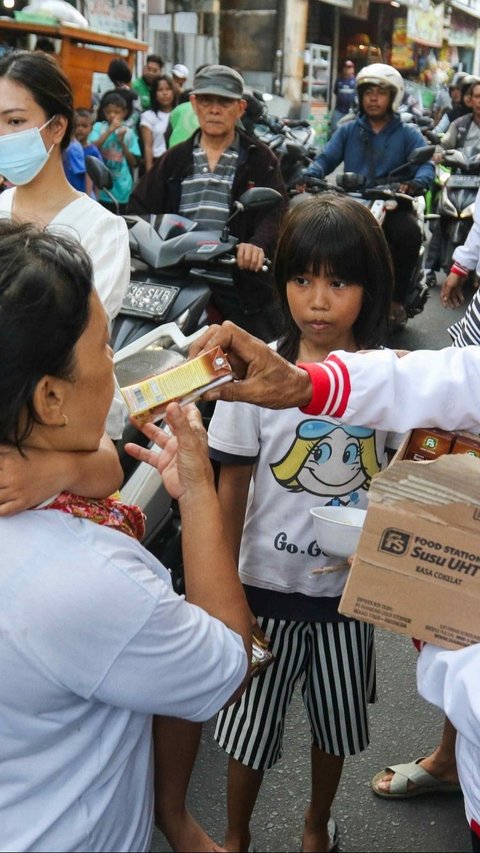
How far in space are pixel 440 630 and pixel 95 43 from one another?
10.9 m

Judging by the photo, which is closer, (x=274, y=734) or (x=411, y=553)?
(x=411, y=553)

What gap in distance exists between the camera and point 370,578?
1.32m

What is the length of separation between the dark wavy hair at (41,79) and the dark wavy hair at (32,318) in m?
1.55

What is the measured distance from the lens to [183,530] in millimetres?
1405

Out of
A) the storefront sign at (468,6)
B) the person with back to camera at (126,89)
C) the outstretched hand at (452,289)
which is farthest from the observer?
the storefront sign at (468,6)

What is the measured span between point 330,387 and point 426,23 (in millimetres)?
31149

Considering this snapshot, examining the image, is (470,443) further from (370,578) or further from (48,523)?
(48,523)

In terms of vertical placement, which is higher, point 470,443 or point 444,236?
point 470,443

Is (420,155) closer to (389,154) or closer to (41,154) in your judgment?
(389,154)

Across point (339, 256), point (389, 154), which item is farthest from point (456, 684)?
point (389, 154)

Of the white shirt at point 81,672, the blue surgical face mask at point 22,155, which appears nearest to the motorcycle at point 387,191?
the blue surgical face mask at point 22,155

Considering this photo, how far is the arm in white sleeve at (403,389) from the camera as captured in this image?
1526 millimetres

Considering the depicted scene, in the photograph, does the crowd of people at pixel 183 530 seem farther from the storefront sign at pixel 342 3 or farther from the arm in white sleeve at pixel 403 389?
the storefront sign at pixel 342 3

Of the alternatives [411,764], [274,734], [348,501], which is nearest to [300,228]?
[348,501]
